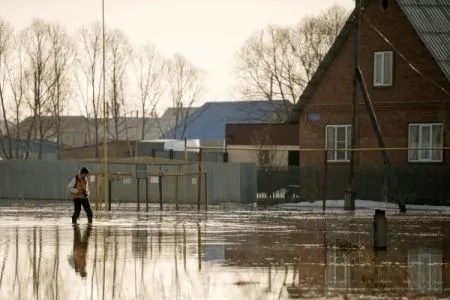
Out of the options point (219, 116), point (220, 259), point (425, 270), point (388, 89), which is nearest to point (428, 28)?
point (388, 89)

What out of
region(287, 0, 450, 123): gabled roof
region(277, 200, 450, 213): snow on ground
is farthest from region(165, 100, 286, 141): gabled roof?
region(277, 200, 450, 213): snow on ground

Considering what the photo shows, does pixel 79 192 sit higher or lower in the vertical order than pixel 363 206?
higher

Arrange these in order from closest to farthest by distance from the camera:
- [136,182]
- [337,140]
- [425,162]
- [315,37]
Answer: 1. [425,162]
2. [337,140]
3. [136,182]
4. [315,37]

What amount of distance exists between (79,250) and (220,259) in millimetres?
3933

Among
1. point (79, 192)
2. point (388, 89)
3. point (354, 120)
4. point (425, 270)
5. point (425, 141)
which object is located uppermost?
point (388, 89)

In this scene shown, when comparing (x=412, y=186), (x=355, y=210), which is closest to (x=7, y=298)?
(x=355, y=210)

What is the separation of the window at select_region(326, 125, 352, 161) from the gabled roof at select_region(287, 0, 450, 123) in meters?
2.28

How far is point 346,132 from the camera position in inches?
2291

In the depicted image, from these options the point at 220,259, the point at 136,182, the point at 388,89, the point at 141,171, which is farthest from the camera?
the point at 136,182

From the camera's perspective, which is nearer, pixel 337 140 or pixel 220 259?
pixel 220 259

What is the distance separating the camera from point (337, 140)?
2309 inches

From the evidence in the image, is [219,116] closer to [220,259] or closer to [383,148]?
[383,148]

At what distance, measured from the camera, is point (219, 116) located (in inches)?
4643

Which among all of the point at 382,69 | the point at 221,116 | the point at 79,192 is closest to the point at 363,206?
the point at 382,69
